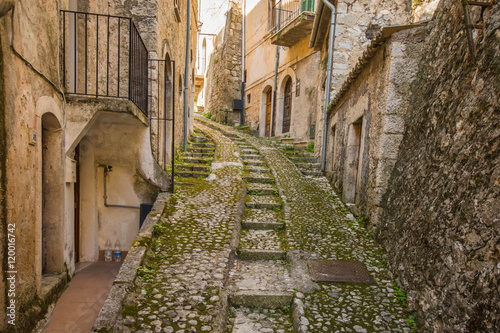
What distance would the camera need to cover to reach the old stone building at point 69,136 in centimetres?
267

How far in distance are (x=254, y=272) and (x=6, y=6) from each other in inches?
136

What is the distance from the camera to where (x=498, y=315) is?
6.01 feet

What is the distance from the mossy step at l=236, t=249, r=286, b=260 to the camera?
14.2 feet

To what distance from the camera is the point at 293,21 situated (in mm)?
11062

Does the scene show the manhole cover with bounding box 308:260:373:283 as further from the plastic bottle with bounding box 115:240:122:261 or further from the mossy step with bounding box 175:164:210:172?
the mossy step with bounding box 175:164:210:172

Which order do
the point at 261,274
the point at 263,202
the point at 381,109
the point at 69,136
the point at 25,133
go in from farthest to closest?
the point at 263,202 < the point at 381,109 < the point at 69,136 < the point at 261,274 < the point at 25,133

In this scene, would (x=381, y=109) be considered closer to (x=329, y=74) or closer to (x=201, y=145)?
(x=329, y=74)

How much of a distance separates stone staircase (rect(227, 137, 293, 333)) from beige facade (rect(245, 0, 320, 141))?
5.89 metres

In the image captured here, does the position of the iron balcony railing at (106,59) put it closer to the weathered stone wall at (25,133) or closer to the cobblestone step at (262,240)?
the weathered stone wall at (25,133)

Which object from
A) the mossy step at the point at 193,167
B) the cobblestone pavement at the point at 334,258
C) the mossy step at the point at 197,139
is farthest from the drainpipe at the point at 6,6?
the mossy step at the point at 197,139

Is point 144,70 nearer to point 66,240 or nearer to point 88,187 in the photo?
point 88,187

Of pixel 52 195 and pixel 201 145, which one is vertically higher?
pixel 201 145

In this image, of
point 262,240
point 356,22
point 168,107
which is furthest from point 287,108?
point 262,240

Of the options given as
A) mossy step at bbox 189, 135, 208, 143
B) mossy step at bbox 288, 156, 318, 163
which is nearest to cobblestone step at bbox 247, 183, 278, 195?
mossy step at bbox 288, 156, 318, 163
